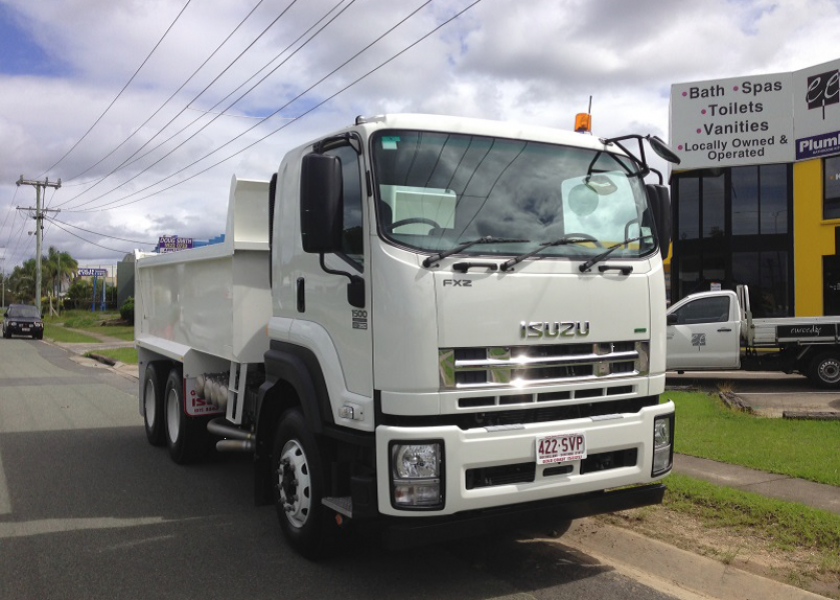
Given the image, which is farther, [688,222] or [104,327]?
[104,327]

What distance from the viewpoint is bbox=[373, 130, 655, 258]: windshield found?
4137 millimetres

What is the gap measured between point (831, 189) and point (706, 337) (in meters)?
10.1

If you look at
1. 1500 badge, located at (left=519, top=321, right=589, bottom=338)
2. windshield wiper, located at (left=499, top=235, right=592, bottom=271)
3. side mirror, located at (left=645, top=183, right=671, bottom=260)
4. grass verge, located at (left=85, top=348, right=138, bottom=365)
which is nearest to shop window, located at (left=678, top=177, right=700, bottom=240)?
grass verge, located at (left=85, top=348, right=138, bottom=365)

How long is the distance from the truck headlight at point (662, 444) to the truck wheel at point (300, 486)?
2025 mm

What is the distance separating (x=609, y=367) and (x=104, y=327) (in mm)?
44031

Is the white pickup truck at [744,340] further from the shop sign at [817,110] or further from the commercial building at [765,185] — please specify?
the shop sign at [817,110]

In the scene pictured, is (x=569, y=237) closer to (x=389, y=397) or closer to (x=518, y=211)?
(x=518, y=211)

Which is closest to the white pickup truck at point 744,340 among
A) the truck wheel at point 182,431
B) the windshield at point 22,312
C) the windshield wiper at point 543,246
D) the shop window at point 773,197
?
the truck wheel at point 182,431

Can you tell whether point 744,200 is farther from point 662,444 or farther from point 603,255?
point 603,255

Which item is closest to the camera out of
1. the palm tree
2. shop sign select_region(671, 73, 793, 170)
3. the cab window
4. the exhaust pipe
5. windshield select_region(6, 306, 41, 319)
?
the exhaust pipe

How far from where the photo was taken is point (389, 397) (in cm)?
396

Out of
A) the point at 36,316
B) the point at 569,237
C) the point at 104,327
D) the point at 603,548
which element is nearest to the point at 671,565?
the point at 603,548

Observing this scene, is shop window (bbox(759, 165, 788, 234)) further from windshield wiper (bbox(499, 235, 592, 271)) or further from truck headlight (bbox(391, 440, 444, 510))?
truck headlight (bbox(391, 440, 444, 510))

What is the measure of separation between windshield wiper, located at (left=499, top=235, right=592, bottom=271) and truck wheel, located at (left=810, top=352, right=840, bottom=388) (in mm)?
10044
